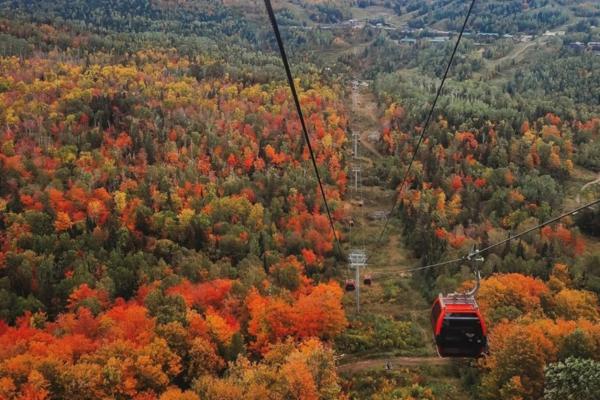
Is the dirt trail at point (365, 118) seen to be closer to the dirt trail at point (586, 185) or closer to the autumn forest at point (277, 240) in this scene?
the autumn forest at point (277, 240)

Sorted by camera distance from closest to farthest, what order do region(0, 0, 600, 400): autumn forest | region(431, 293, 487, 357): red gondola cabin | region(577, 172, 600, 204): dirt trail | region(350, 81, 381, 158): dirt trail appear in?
1. region(431, 293, 487, 357): red gondola cabin
2. region(0, 0, 600, 400): autumn forest
3. region(577, 172, 600, 204): dirt trail
4. region(350, 81, 381, 158): dirt trail

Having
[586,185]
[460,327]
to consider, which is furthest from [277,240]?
[586,185]

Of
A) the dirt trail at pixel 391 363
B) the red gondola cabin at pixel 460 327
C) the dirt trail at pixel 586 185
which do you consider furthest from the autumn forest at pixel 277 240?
the red gondola cabin at pixel 460 327

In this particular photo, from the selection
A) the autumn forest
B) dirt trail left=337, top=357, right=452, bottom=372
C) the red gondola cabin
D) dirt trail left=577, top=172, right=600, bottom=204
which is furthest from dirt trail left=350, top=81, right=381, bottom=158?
the red gondola cabin

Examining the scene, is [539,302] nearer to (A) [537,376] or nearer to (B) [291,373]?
(A) [537,376]

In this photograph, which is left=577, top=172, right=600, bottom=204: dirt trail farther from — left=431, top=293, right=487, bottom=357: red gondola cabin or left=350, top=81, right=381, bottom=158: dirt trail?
left=431, top=293, right=487, bottom=357: red gondola cabin

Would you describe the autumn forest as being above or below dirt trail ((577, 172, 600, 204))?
above
